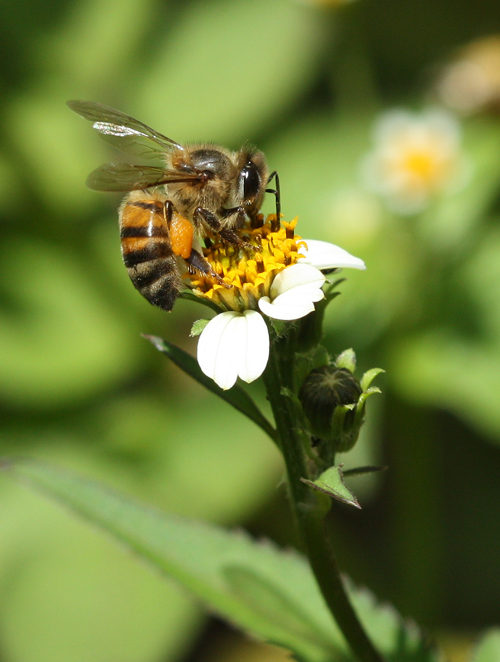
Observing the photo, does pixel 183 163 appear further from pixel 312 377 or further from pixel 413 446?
pixel 413 446

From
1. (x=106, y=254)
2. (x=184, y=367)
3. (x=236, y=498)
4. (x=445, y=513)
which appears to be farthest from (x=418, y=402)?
(x=184, y=367)

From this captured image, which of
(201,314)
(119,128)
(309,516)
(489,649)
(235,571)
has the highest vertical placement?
(119,128)

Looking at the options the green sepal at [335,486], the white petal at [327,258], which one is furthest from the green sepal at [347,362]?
the green sepal at [335,486]

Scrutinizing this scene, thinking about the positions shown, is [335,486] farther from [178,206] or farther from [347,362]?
[178,206]

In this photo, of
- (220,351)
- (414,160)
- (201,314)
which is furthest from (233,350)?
(414,160)

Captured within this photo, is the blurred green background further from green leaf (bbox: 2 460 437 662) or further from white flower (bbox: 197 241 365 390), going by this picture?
white flower (bbox: 197 241 365 390)

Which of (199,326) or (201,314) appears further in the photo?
(201,314)
